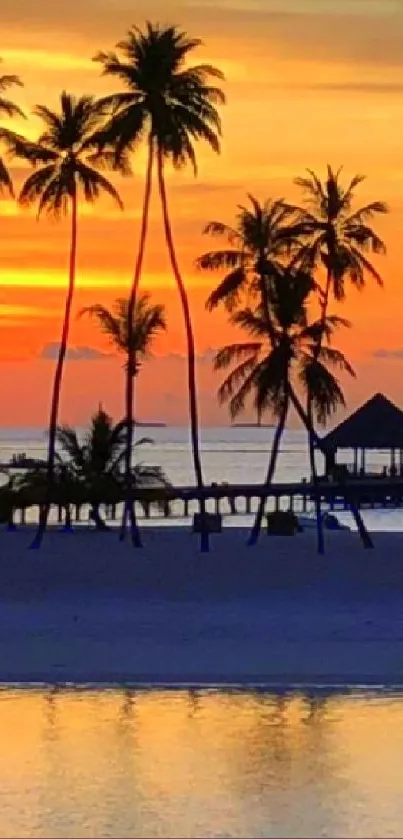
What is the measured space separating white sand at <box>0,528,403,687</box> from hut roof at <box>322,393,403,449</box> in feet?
43.8

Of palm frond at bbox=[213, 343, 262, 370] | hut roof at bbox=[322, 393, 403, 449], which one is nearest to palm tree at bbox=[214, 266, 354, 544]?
palm frond at bbox=[213, 343, 262, 370]

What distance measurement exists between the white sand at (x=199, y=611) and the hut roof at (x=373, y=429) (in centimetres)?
1335

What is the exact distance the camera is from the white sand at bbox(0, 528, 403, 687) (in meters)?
20.6

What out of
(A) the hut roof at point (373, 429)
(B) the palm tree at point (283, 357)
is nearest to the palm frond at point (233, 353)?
(B) the palm tree at point (283, 357)

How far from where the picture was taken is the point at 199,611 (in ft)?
90.0

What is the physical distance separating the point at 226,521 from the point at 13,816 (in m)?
54.9

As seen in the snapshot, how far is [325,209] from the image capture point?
39.9m

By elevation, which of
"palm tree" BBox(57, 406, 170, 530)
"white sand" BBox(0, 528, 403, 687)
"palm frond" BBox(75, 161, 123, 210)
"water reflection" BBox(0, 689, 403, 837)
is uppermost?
"palm frond" BBox(75, 161, 123, 210)

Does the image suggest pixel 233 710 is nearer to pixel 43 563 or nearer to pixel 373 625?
pixel 373 625

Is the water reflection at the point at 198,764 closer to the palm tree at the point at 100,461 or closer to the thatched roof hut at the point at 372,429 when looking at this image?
the palm tree at the point at 100,461

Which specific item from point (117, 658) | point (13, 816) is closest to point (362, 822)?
point (13, 816)

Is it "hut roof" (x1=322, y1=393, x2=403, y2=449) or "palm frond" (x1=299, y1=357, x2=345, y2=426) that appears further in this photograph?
"hut roof" (x1=322, y1=393, x2=403, y2=449)

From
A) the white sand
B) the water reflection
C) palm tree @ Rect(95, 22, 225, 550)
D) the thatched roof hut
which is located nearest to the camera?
the water reflection

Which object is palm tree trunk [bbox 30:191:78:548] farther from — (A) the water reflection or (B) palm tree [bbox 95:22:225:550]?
(A) the water reflection
